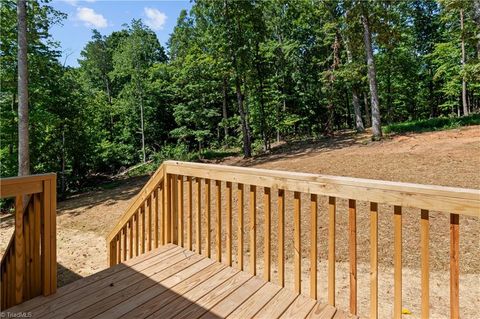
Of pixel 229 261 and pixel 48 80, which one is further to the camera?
pixel 48 80

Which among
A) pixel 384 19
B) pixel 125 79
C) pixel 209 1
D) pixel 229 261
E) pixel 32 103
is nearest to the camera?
pixel 229 261

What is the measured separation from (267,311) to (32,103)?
39.1 feet

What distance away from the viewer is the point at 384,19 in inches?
480

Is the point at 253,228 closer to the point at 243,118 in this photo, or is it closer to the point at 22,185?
the point at 22,185

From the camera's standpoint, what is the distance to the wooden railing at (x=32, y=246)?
1.88 m

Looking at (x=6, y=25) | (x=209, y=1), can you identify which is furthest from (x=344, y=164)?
(x=6, y=25)

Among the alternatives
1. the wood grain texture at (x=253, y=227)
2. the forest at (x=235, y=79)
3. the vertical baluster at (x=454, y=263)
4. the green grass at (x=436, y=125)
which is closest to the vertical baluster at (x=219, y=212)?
the wood grain texture at (x=253, y=227)

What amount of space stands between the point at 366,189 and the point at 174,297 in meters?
Result: 1.49

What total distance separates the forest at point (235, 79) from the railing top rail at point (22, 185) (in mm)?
10116

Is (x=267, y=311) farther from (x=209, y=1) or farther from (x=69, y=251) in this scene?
(x=209, y=1)

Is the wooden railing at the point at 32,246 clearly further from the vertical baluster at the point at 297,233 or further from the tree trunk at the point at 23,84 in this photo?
the tree trunk at the point at 23,84

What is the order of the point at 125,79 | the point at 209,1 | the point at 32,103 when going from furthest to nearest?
the point at 125,79 < the point at 209,1 < the point at 32,103

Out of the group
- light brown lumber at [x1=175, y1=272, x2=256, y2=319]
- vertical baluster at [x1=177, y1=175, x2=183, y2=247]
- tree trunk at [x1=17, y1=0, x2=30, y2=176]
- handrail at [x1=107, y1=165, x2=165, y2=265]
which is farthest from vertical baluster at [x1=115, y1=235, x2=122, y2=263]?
A: tree trunk at [x1=17, y1=0, x2=30, y2=176]

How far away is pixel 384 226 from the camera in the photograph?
4.59m
